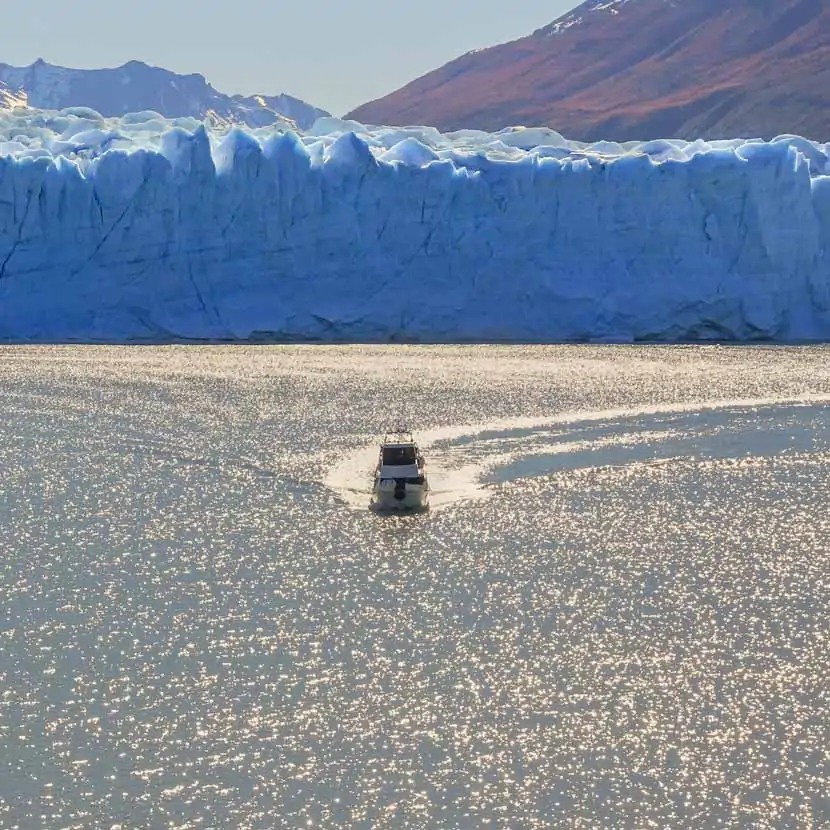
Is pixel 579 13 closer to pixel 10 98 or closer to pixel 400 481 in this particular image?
pixel 10 98

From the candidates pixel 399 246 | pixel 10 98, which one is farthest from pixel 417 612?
pixel 10 98

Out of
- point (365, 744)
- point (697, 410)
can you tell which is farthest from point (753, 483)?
point (365, 744)

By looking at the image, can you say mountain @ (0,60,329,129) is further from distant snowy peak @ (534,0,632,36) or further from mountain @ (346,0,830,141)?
distant snowy peak @ (534,0,632,36)

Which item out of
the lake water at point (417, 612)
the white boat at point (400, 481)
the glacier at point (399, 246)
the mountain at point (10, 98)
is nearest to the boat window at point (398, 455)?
the white boat at point (400, 481)

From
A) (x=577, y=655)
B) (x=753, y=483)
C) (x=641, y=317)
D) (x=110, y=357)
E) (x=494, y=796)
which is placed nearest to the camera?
(x=494, y=796)

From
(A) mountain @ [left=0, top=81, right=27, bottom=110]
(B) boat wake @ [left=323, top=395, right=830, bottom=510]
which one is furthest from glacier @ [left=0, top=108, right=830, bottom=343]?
(A) mountain @ [left=0, top=81, right=27, bottom=110]

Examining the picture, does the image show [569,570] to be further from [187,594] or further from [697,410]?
[697,410]
